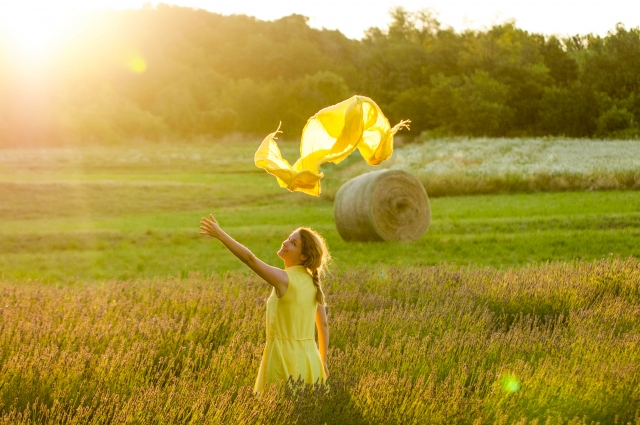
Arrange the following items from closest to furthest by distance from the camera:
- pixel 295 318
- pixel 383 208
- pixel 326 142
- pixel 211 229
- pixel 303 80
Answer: pixel 211 229 < pixel 326 142 < pixel 295 318 < pixel 383 208 < pixel 303 80

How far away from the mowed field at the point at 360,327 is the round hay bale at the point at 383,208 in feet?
1.19

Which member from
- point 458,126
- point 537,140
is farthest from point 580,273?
point 458,126

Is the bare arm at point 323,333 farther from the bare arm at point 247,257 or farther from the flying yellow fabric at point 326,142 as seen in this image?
the flying yellow fabric at point 326,142

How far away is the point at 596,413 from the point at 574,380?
0.73ft

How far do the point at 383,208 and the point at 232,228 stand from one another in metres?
4.34

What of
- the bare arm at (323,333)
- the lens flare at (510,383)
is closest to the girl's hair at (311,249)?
the bare arm at (323,333)

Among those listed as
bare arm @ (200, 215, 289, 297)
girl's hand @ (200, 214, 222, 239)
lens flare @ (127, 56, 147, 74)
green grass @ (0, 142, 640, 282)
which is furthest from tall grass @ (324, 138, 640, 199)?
lens flare @ (127, 56, 147, 74)

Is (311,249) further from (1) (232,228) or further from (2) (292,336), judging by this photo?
(1) (232,228)

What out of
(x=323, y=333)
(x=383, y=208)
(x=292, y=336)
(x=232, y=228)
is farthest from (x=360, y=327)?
(x=232, y=228)

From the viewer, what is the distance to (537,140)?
106 feet

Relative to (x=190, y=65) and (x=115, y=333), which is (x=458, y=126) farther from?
(x=115, y=333)

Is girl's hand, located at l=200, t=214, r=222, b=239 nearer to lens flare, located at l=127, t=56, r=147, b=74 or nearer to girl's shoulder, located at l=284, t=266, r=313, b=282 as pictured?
girl's shoulder, located at l=284, t=266, r=313, b=282

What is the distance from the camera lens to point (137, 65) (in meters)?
63.7

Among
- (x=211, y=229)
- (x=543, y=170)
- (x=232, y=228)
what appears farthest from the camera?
(x=543, y=170)
